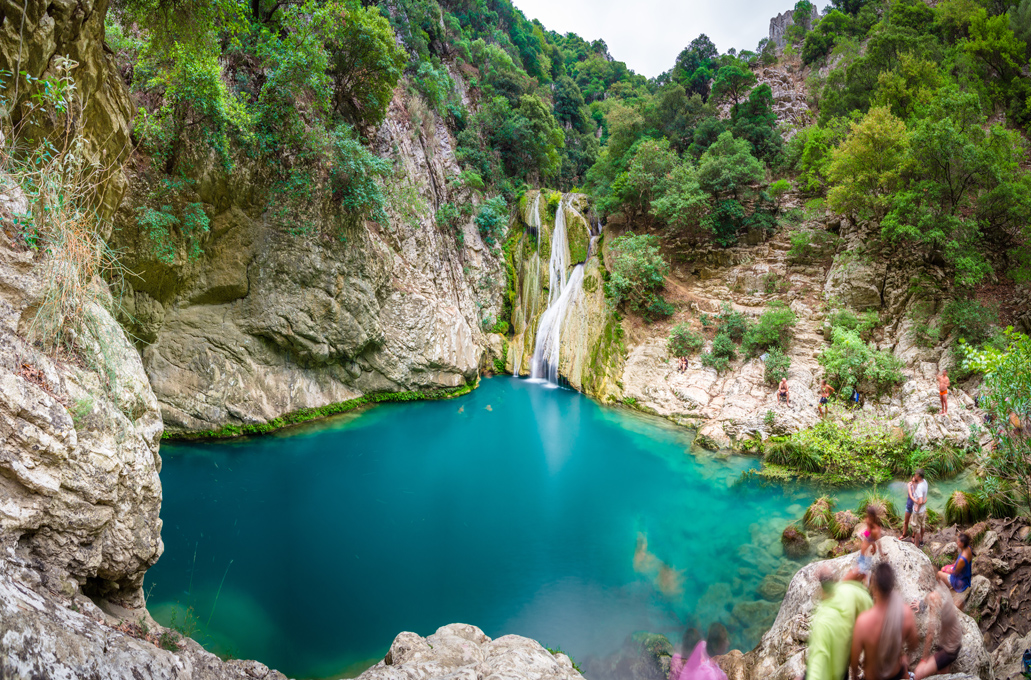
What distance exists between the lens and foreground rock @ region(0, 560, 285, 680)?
2.12m

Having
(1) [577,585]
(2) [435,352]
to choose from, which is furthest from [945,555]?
(2) [435,352]

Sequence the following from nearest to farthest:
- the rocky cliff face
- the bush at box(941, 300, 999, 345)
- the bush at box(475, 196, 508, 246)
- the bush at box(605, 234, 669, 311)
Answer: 1. the bush at box(941, 300, 999, 345)
2. the rocky cliff face
3. the bush at box(605, 234, 669, 311)
4. the bush at box(475, 196, 508, 246)

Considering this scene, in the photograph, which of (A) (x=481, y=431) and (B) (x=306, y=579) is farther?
(A) (x=481, y=431)

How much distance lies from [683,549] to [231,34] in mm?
16382

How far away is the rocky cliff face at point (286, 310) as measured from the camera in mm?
11266

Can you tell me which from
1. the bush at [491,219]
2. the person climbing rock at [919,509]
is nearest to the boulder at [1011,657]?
the person climbing rock at [919,509]

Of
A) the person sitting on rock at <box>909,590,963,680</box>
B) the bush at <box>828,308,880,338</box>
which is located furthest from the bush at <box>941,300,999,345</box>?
the person sitting on rock at <box>909,590,963,680</box>

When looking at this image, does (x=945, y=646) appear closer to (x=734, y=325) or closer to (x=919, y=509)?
(x=919, y=509)

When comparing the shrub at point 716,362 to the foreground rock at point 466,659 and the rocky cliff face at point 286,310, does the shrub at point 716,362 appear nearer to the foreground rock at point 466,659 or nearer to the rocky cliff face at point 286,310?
the rocky cliff face at point 286,310

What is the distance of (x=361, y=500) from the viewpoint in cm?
952

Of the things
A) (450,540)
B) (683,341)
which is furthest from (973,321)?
(450,540)

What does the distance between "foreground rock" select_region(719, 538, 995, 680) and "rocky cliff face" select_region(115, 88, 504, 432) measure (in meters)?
11.7

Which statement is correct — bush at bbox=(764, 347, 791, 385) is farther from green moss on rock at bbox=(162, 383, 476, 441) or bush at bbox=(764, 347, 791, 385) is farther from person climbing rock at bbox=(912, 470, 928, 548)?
green moss on rock at bbox=(162, 383, 476, 441)

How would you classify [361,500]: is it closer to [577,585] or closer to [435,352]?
[577,585]
